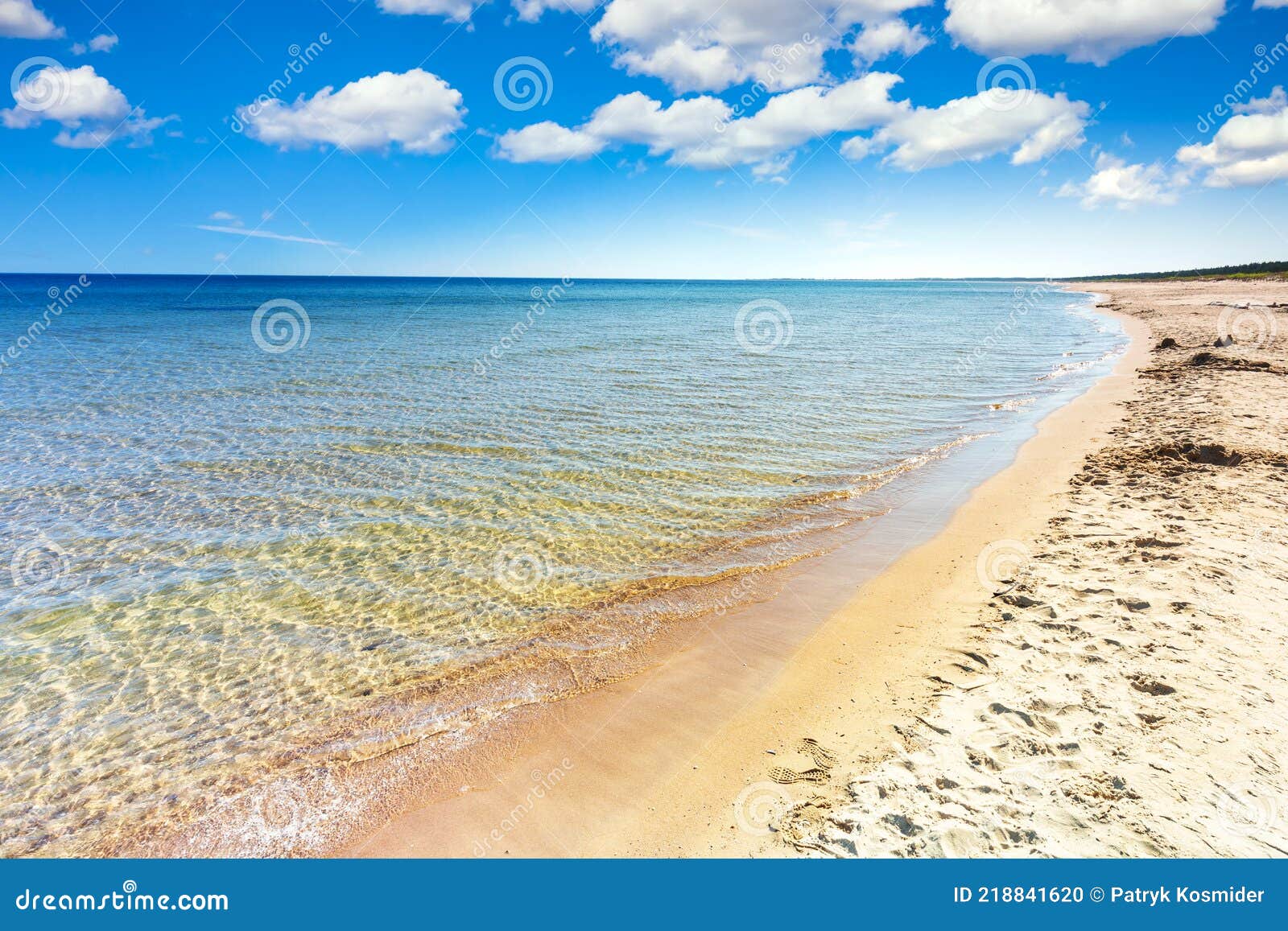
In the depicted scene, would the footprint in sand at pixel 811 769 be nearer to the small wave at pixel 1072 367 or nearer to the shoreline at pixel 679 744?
the shoreline at pixel 679 744

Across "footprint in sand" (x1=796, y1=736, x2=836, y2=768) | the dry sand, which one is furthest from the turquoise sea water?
the dry sand

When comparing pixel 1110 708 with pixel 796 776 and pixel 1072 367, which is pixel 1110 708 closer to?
pixel 796 776

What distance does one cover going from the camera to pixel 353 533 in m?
11.0

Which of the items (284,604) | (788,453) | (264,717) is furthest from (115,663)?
(788,453)

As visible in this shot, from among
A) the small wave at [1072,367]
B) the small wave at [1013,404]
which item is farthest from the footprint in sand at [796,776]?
the small wave at [1072,367]

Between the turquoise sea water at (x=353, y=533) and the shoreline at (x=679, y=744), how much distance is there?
33.5 inches

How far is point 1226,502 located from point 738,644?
8.97 m

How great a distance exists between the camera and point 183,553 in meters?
10.3

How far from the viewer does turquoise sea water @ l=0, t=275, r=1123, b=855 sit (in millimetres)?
6625

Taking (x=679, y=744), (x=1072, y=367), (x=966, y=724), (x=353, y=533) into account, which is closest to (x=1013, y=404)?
(x=1072, y=367)

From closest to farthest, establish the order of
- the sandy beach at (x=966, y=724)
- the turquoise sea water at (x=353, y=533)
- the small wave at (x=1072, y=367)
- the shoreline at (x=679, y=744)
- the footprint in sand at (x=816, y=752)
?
1. the sandy beach at (x=966, y=724)
2. the shoreline at (x=679, y=744)
3. the footprint in sand at (x=816, y=752)
4. the turquoise sea water at (x=353, y=533)
5. the small wave at (x=1072, y=367)

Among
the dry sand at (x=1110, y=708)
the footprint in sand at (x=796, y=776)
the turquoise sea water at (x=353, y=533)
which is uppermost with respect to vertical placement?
the turquoise sea water at (x=353, y=533)

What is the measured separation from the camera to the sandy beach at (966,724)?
4727mm

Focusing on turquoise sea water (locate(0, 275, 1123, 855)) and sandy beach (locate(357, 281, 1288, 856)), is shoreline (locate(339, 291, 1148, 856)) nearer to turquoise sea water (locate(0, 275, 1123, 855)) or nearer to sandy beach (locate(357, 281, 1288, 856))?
sandy beach (locate(357, 281, 1288, 856))
